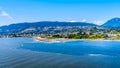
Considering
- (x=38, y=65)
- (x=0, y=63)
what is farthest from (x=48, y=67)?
(x=0, y=63)

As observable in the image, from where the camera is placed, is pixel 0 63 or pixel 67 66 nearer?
pixel 67 66

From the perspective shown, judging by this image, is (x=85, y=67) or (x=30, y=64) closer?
(x=85, y=67)

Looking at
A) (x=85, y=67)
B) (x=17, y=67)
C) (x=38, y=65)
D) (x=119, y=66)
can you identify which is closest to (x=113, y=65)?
(x=119, y=66)

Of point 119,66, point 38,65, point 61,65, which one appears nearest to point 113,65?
point 119,66

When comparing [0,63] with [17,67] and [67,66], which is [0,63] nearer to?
[17,67]

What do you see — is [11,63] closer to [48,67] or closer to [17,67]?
[17,67]

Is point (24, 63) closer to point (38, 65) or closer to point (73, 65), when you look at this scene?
point (38, 65)

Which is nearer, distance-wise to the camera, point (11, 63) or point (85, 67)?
point (85, 67)
